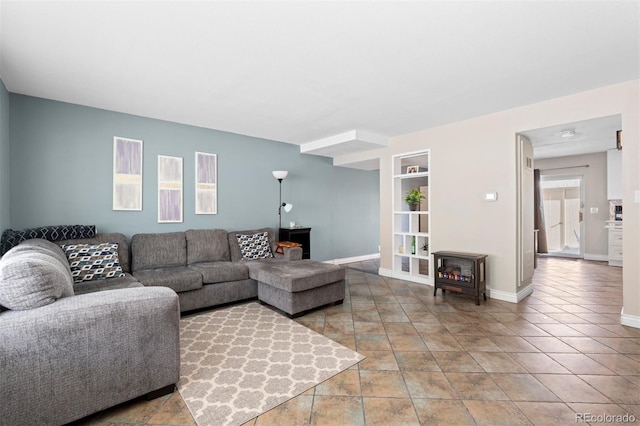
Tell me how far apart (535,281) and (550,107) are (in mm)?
2956

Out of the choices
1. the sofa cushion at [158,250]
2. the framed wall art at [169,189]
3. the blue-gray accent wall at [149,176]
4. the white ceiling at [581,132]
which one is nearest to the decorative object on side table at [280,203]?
the blue-gray accent wall at [149,176]

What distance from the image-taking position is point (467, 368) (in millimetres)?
2258

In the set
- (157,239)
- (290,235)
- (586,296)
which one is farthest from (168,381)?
(586,296)

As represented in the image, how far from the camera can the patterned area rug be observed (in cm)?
187

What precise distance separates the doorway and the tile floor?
4094mm

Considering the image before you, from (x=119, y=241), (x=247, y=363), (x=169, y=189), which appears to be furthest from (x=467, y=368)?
(x=169, y=189)

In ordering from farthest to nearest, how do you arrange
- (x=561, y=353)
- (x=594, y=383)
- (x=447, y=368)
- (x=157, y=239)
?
(x=157, y=239)
(x=561, y=353)
(x=447, y=368)
(x=594, y=383)

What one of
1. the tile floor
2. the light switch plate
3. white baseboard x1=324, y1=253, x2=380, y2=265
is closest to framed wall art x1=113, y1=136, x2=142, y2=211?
the tile floor

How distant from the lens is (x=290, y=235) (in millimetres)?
5285

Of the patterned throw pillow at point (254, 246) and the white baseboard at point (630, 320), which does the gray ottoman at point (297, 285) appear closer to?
the patterned throw pillow at point (254, 246)

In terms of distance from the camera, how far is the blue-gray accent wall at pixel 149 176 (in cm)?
343

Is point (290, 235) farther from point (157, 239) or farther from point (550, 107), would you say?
point (550, 107)

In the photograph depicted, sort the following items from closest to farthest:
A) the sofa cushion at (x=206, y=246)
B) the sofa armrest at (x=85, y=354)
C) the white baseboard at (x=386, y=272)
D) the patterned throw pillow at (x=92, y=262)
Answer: the sofa armrest at (x=85, y=354) < the patterned throw pillow at (x=92, y=262) < the sofa cushion at (x=206, y=246) < the white baseboard at (x=386, y=272)

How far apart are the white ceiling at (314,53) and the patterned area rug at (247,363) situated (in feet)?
8.27
